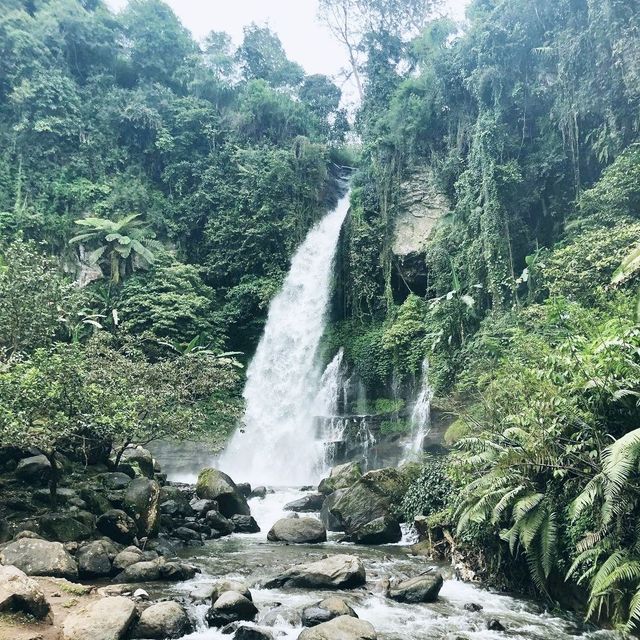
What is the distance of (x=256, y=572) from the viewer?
9.88m

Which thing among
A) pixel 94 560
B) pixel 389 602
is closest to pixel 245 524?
pixel 94 560

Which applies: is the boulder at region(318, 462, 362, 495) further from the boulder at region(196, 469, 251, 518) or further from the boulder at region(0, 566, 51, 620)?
the boulder at region(0, 566, 51, 620)

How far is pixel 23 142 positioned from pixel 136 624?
95.3 feet

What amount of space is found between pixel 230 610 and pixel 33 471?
22.8ft

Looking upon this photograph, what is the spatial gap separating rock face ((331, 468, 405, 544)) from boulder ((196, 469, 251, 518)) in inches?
108

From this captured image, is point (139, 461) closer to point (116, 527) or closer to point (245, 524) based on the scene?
point (245, 524)

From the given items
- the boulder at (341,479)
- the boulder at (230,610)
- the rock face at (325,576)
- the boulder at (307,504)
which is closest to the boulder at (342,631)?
the boulder at (230,610)

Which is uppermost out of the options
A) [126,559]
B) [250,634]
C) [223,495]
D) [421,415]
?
[421,415]

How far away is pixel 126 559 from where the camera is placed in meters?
9.41

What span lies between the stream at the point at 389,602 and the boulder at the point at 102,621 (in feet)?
2.80

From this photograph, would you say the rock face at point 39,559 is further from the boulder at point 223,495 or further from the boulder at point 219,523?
the boulder at point 223,495

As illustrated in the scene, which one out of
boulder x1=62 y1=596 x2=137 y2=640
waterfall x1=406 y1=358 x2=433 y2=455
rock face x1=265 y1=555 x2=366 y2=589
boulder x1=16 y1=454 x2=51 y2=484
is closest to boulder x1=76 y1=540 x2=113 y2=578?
boulder x1=62 y1=596 x2=137 y2=640

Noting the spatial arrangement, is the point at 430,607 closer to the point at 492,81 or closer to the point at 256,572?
the point at 256,572

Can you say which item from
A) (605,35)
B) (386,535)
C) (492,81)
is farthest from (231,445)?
(605,35)
